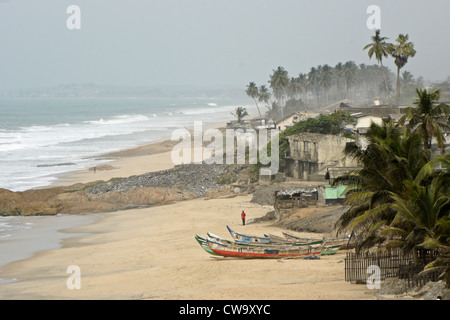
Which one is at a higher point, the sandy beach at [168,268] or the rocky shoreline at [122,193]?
the rocky shoreline at [122,193]

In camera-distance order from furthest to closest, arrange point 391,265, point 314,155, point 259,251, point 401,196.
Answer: point 314,155 → point 259,251 → point 391,265 → point 401,196

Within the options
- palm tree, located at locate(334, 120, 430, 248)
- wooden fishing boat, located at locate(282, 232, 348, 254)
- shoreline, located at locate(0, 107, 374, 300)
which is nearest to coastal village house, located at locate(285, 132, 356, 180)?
shoreline, located at locate(0, 107, 374, 300)

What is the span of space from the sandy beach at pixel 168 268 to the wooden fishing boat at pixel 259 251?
0.35 meters

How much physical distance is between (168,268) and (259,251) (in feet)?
12.8

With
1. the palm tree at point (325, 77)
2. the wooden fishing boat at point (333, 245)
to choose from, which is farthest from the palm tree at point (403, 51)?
the palm tree at point (325, 77)

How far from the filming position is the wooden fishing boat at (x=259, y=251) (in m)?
25.3

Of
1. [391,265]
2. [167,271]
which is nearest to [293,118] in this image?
Answer: [167,271]

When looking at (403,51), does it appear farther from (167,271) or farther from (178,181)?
(167,271)

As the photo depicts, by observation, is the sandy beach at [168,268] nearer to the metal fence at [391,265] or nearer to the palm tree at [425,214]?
the metal fence at [391,265]

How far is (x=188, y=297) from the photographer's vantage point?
20297 mm

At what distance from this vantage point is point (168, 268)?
2506cm
